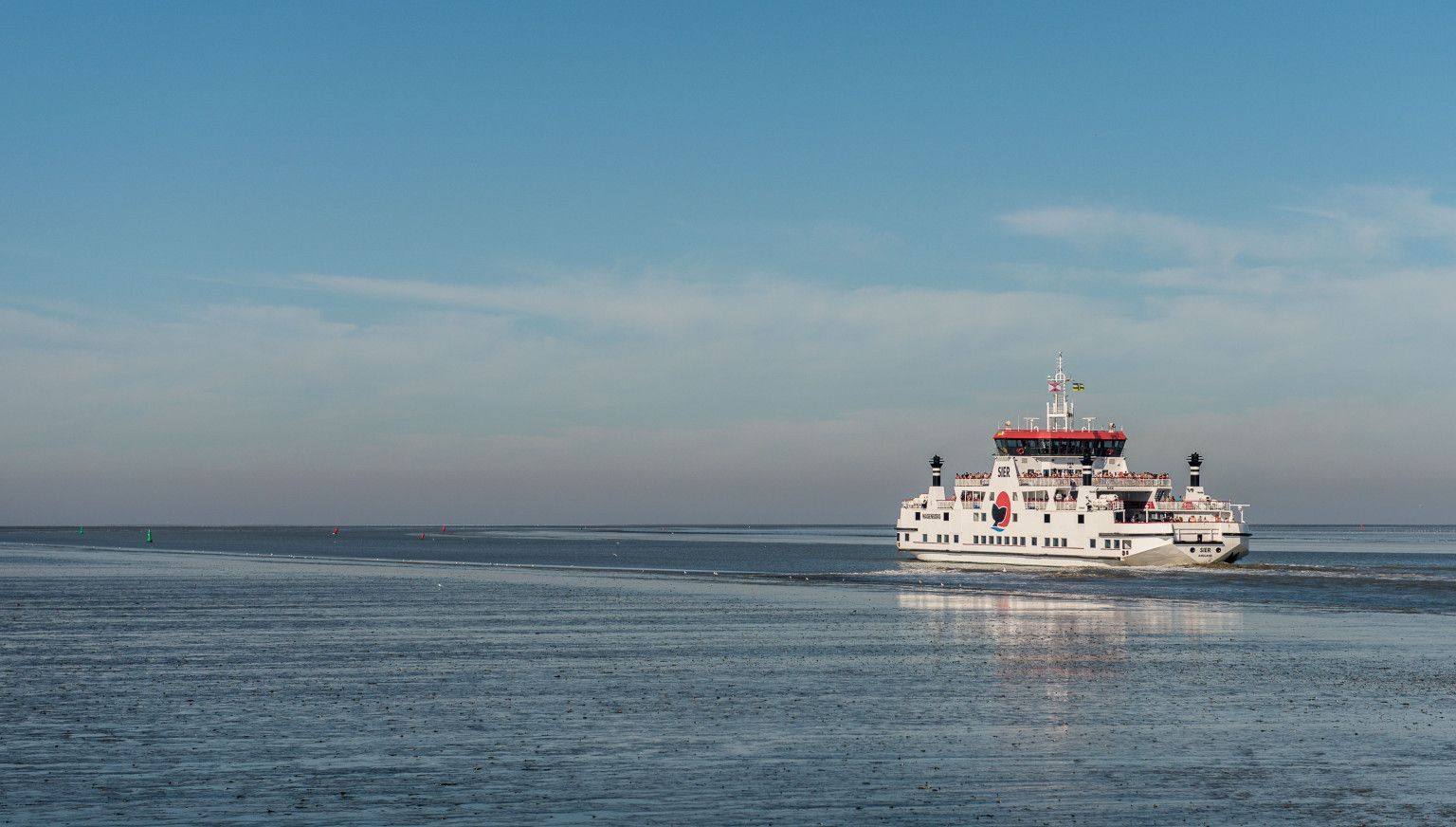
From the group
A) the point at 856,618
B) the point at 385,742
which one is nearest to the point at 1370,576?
the point at 856,618

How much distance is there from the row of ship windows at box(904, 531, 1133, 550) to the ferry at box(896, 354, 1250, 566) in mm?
84

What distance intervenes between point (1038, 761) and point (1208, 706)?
10.0 metres

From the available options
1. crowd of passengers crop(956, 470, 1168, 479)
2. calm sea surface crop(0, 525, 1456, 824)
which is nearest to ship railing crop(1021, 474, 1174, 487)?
crowd of passengers crop(956, 470, 1168, 479)

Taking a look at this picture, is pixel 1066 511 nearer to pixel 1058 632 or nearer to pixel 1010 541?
pixel 1010 541

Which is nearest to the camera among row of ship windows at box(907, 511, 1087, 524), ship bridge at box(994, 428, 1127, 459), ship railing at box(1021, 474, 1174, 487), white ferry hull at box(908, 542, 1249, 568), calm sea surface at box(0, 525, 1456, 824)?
calm sea surface at box(0, 525, 1456, 824)

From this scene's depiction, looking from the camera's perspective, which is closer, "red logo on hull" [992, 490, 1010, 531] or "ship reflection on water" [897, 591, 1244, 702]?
"ship reflection on water" [897, 591, 1244, 702]

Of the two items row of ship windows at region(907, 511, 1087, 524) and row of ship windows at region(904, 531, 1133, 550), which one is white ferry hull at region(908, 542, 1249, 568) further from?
row of ship windows at region(907, 511, 1087, 524)

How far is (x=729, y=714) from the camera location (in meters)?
36.1

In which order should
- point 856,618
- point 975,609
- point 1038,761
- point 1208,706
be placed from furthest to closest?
point 975,609, point 856,618, point 1208,706, point 1038,761

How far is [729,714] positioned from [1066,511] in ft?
289

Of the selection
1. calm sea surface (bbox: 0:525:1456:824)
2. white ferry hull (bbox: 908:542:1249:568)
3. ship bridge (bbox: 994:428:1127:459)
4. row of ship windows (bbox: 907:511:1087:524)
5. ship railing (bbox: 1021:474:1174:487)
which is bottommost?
calm sea surface (bbox: 0:525:1456:824)

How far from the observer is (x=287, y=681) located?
42.6 meters

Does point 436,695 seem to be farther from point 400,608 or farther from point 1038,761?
point 400,608

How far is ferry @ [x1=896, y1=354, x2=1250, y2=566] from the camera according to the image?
113812 millimetres
